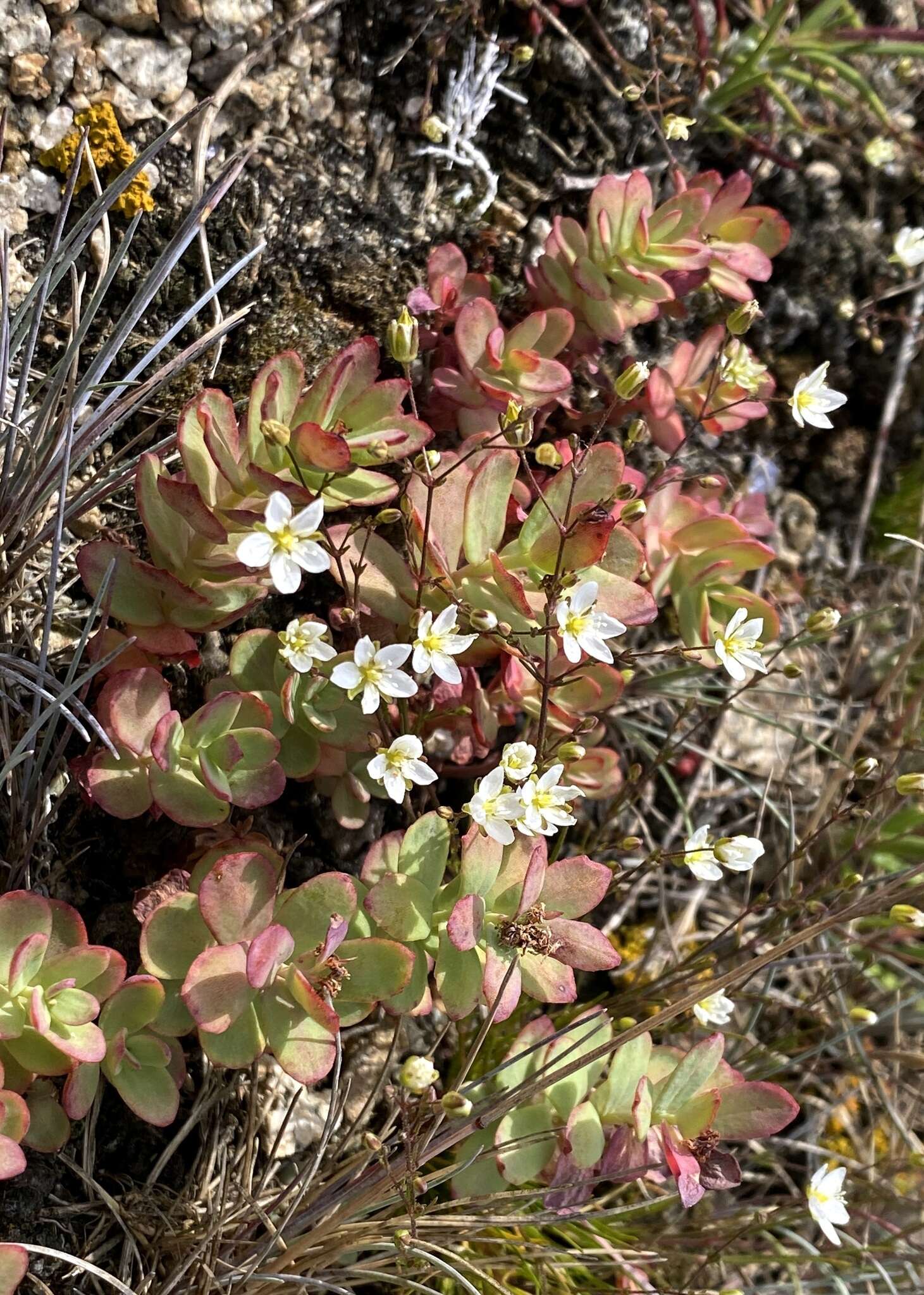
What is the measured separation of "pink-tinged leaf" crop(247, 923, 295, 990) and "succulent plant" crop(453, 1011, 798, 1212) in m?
0.47

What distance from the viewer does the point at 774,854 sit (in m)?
2.78

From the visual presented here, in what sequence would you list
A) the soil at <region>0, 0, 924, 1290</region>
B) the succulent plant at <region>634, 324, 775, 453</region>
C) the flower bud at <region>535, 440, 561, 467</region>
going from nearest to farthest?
the flower bud at <region>535, 440, 561, 467</region>, the soil at <region>0, 0, 924, 1290</region>, the succulent plant at <region>634, 324, 775, 453</region>

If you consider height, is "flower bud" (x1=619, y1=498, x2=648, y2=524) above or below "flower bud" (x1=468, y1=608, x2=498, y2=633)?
above

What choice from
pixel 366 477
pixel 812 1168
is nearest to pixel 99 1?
pixel 366 477

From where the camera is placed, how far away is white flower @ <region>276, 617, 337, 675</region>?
164cm

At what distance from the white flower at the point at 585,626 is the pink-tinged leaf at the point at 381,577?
11.9 inches

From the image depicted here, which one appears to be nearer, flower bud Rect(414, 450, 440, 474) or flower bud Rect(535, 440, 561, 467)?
flower bud Rect(414, 450, 440, 474)

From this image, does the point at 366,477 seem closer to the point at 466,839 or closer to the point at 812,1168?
the point at 466,839

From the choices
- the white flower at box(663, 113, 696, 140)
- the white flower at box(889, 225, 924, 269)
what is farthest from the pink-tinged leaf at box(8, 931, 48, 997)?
the white flower at box(889, 225, 924, 269)

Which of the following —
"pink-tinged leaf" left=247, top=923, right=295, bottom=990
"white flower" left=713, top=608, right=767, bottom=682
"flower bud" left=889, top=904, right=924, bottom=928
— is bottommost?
"flower bud" left=889, top=904, right=924, bottom=928

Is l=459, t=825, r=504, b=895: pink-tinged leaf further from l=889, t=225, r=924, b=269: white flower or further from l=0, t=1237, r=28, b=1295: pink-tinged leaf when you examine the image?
l=889, t=225, r=924, b=269: white flower

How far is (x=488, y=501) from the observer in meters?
1.81

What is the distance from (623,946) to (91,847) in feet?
4.25

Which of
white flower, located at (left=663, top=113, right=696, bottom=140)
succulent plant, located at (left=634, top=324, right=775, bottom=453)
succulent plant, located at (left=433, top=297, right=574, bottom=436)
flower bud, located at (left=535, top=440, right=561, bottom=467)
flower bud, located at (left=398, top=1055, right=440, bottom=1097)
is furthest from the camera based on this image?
white flower, located at (left=663, top=113, right=696, bottom=140)
